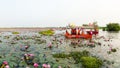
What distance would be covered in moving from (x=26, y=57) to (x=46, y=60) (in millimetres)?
1107

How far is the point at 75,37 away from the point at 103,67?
21.0m

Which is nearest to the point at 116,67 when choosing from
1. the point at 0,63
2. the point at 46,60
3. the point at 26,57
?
the point at 46,60

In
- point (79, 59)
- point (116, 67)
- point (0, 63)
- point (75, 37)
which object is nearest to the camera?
point (0, 63)

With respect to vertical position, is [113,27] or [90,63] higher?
[90,63]

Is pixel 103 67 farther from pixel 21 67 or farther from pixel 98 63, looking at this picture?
pixel 21 67

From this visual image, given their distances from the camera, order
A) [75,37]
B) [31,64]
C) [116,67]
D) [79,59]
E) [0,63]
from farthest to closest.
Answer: [75,37]
[79,59]
[116,67]
[31,64]
[0,63]

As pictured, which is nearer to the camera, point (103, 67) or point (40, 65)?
point (40, 65)

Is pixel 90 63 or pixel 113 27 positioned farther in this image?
pixel 113 27

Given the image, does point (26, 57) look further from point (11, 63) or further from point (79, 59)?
point (79, 59)

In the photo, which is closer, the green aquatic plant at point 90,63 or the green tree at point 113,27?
the green aquatic plant at point 90,63

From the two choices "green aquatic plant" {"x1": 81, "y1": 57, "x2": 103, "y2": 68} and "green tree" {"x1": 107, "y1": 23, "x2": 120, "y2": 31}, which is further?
"green tree" {"x1": 107, "y1": 23, "x2": 120, "y2": 31}

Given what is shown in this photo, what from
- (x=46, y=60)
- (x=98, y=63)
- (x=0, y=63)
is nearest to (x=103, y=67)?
(x=98, y=63)

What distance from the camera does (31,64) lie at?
13.6m

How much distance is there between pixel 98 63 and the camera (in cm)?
1503
